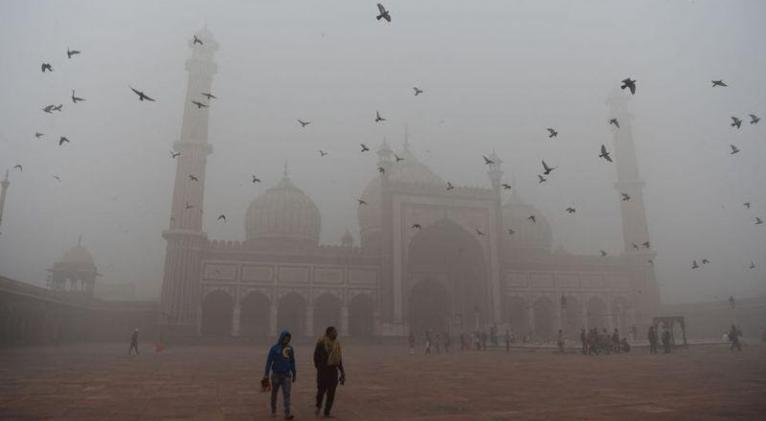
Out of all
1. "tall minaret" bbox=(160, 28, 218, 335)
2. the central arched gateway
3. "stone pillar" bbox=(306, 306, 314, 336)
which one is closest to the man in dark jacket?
"tall minaret" bbox=(160, 28, 218, 335)

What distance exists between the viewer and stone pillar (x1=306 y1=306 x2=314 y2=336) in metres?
28.5

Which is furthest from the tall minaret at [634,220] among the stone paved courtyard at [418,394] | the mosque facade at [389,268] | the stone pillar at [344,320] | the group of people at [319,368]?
the group of people at [319,368]

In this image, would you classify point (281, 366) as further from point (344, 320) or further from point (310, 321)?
point (344, 320)

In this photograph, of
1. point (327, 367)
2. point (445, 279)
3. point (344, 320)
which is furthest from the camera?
point (445, 279)

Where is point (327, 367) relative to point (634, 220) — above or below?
below

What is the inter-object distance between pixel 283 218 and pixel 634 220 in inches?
989

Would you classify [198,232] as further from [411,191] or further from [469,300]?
[469,300]

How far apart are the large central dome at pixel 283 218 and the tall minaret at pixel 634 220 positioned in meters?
22.5

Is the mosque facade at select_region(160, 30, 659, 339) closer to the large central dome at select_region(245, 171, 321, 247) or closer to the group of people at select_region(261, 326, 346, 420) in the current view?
the large central dome at select_region(245, 171, 321, 247)

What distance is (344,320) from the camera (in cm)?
2933

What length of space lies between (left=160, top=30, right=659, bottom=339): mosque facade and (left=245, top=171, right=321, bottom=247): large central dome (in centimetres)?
8

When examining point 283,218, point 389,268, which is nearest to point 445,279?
point 389,268

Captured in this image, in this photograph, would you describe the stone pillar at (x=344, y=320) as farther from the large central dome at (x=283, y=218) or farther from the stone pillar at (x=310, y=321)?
the large central dome at (x=283, y=218)

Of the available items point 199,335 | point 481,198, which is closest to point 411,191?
point 481,198
